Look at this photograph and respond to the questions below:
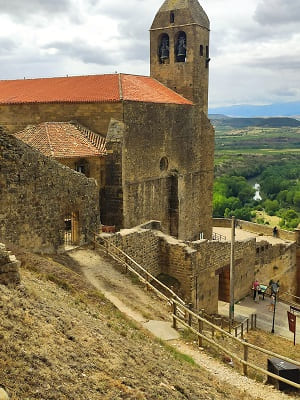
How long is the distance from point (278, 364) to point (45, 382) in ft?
18.5

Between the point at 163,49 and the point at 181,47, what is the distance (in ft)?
3.98

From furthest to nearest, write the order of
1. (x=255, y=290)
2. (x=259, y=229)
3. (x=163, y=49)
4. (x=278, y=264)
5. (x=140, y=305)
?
1. (x=259, y=229)
2. (x=163, y=49)
3. (x=278, y=264)
4. (x=255, y=290)
5. (x=140, y=305)

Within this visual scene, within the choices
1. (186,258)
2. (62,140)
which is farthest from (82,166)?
(186,258)

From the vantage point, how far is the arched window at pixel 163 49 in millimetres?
28031

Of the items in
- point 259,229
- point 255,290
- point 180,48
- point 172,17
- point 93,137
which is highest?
point 172,17

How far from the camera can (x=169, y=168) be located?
2483 cm

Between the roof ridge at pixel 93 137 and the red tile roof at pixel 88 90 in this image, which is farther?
the red tile roof at pixel 88 90

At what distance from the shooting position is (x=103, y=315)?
9578 mm

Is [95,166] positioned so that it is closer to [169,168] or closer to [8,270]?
[169,168]

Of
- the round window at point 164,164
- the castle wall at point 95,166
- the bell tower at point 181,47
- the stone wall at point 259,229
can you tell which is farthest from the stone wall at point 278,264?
the bell tower at point 181,47

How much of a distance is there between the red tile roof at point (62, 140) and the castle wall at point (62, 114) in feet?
2.60

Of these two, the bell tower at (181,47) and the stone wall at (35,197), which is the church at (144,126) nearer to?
the bell tower at (181,47)

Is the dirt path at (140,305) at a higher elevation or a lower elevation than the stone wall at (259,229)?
higher

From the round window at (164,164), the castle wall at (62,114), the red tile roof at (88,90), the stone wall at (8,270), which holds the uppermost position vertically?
the red tile roof at (88,90)
